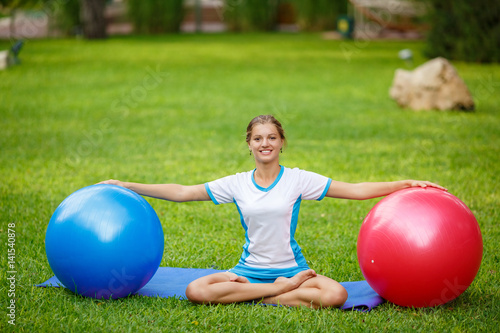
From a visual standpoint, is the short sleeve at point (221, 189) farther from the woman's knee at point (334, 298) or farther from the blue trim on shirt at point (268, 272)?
the woman's knee at point (334, 298)

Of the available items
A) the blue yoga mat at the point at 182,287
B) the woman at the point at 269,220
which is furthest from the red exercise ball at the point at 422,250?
the woman at the point at 269,220

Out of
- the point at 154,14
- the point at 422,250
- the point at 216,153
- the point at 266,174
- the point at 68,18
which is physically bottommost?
the point at 154,14

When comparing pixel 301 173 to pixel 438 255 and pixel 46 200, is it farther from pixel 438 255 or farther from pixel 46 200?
pixel 46 200

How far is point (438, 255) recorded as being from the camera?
13.0 ft

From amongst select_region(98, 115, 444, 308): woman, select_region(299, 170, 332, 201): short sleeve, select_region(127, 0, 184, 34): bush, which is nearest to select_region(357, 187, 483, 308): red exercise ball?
select_region(98, 115, 444, 308): woman

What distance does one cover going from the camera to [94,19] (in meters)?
27.5

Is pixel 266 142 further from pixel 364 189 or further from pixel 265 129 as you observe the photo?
pixel 364 189

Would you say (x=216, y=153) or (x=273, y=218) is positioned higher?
(x=273, y=218)

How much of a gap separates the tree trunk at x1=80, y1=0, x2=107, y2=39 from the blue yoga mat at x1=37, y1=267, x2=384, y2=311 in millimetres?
23881

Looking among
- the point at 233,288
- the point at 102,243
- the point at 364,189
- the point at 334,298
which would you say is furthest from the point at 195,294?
the point at 364,189

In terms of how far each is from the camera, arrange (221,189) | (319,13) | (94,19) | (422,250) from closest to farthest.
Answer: (422,250) → (221,189) → (94,19) → (319,13)

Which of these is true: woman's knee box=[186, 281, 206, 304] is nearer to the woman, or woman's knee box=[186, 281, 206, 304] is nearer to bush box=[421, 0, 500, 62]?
the woman

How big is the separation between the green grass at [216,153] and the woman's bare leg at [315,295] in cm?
9

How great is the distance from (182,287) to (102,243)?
0.82 metres
